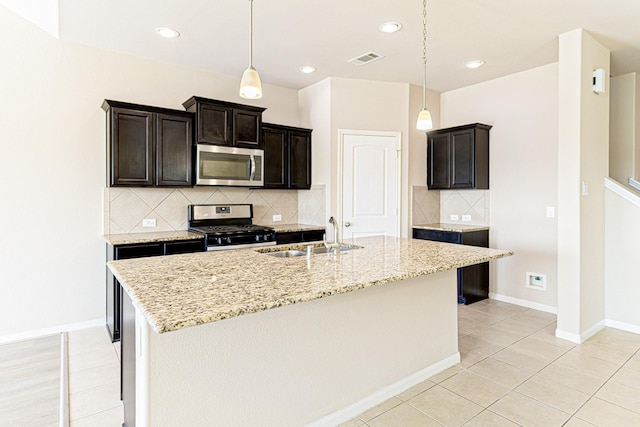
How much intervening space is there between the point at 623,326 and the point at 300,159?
3.80 meters

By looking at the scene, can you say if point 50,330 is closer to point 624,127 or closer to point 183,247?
point 183,247

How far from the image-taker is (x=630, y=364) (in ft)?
9.20

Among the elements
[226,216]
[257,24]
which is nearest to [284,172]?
[226,216]

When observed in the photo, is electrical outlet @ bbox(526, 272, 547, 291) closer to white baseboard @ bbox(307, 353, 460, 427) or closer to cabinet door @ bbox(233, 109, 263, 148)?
white baseboard @ bbox(307, 353, 460, 427)

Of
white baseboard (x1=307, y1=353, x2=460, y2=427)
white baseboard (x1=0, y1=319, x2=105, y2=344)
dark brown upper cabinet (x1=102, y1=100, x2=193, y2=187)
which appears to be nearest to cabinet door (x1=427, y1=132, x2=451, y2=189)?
white baseboard (x1=307, y1=353, x2=460, y2=427)

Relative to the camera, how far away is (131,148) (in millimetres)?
3457

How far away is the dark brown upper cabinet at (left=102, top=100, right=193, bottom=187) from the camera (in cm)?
338

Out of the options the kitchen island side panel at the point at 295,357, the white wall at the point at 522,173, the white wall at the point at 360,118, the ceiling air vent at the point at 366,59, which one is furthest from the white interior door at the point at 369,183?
the kitchen island side panel at the point at 295,357

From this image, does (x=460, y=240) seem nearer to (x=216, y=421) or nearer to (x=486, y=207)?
(x=486, y=207)

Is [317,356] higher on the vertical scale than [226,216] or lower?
lower

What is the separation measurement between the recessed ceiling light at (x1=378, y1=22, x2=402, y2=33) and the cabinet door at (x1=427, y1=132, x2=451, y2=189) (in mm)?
1950

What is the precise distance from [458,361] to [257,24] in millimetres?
3171

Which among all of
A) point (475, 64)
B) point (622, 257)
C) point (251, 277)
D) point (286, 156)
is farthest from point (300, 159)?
point (622, 257)

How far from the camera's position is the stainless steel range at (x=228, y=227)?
3592 mm
